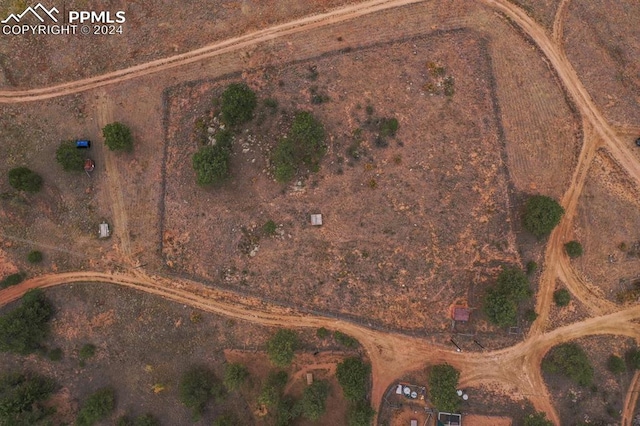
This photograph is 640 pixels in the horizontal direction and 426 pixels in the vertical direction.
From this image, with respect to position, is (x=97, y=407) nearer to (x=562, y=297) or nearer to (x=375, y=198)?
(x=375, y=198)

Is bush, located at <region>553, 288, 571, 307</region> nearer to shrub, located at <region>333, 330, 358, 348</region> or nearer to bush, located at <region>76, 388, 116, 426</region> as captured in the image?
shrub, located at <region>333, 330, 358, 348</region>

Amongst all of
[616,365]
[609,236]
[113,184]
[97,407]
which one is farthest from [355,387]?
[113,184]

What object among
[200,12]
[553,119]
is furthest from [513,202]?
[200,12]

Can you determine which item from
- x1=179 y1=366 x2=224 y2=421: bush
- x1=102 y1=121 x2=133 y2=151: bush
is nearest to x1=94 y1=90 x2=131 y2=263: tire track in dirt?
x1=102 y1=121 x2=133 y2=151: bush

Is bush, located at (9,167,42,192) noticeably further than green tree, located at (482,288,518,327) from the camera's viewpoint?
Yes

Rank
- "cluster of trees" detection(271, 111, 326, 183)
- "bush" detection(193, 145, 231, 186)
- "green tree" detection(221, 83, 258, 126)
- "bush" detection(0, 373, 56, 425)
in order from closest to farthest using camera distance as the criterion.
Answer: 1. "cluster of trees" detection(271, 111, 326, 183)
2. "bush" detection(193, 145, 231, 186)
3. "green tree" detection(221, 83, 258, 126)
4. "bush" detection(0, 373, 56, 425)

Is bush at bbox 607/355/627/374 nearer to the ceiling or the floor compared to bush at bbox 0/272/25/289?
nearer to the floor

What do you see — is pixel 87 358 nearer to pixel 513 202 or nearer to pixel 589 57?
pixel 513 202
